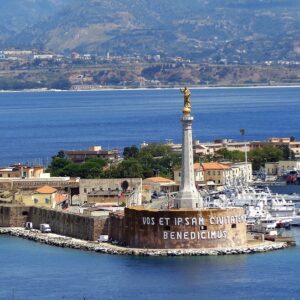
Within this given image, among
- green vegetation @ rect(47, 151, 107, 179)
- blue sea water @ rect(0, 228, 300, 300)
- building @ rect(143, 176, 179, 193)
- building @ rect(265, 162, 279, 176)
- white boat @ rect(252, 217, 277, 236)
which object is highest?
building @ rect(265, 162, 279, 176)

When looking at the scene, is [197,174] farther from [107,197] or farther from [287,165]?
[107,197]

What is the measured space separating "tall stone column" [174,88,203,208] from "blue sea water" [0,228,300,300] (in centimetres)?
174

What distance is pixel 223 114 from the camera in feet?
414

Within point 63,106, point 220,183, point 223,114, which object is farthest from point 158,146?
point 63,106

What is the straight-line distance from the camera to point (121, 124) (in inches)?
4395

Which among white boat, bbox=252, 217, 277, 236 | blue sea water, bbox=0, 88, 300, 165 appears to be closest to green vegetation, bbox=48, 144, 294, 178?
blue sea water, bbox=0, 88, 300, 165

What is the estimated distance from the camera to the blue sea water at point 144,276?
3195 centimetres

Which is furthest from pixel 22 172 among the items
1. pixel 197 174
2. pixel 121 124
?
pixel 121 124

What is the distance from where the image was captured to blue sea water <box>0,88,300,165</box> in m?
85.6

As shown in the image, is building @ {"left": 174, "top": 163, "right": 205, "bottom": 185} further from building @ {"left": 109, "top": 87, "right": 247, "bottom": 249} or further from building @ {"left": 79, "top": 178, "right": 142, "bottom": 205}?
building @ {"left": 109, "top": 87, "right": 247, "bottom": 249}

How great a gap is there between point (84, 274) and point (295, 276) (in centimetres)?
415

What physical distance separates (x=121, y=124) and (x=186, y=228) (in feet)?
245

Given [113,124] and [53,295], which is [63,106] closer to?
[113,124]

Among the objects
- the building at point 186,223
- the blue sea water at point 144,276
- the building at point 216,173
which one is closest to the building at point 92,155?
the building at point 216,173
